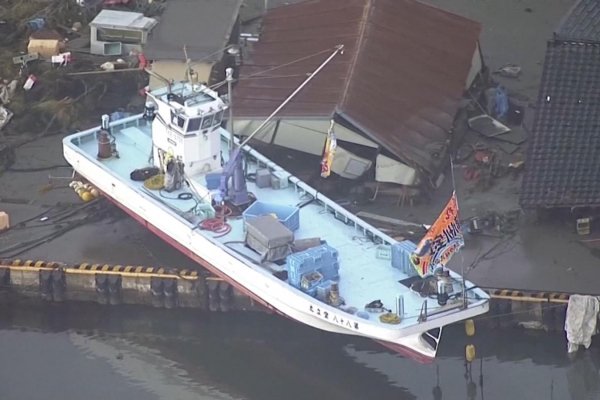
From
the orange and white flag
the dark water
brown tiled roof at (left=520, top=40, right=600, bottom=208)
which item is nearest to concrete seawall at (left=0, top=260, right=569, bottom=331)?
the dark water

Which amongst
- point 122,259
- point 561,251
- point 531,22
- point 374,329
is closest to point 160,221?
point 122,259

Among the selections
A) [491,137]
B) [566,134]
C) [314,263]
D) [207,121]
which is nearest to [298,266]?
[314,263]

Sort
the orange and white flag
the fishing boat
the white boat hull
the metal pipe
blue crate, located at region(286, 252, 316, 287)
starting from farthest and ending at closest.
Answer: the metal pipe
the orange and white flag
blue crate, located at region(286, 252, 316, 287)
the fishing boat
the white boat hull

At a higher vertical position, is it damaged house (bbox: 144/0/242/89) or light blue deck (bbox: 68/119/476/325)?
damaged house (bbox: 144/0/242/89)

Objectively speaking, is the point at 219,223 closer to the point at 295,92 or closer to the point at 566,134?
the point at 295,92

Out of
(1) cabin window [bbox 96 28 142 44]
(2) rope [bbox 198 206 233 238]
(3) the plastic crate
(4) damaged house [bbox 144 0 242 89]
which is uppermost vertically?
(4) damaged house [bbox 144 0 242 89]

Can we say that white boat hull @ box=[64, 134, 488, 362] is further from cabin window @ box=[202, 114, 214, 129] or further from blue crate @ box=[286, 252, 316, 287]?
cabin window @ box=[202, 114, 214, 129]
